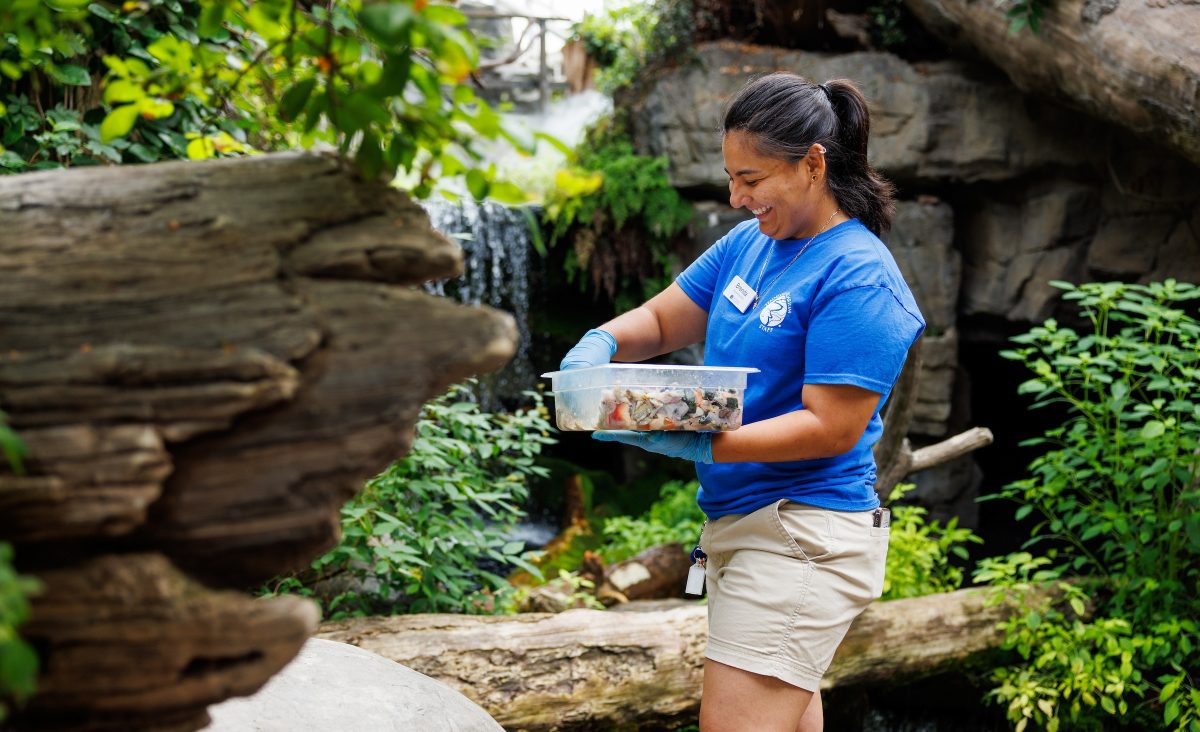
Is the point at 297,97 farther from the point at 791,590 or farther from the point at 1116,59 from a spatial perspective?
the point at 1116,59

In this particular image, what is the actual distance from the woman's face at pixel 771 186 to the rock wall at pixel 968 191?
4079 mm

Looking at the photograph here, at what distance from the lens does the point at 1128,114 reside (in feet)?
15.7

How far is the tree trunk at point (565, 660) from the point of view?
2.99m

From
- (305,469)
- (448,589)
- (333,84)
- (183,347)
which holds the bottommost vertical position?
(448,589)

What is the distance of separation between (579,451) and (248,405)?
6843mm

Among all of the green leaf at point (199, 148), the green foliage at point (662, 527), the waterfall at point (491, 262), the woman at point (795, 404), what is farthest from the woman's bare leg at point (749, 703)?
the waterfall at point (491, 262)

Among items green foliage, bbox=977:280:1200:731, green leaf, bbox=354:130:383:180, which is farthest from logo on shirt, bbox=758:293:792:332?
green foliage, bbox=977:280:1200:731

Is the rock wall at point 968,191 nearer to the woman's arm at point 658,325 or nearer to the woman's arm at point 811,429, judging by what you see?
the woman's arm at point 658,325

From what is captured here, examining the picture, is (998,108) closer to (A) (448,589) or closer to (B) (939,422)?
(B) (939,422)

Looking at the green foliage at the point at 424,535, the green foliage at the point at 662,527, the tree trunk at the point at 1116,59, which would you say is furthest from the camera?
the green foliage at the point at 662,527

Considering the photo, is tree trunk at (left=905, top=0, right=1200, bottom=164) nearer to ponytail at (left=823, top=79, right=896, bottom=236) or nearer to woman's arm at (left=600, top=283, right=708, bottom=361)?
ponytail at (left=823, top=79, right=896, bottom=236)

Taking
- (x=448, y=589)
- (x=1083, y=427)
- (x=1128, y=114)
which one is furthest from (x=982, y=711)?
(x=1128, y=114)

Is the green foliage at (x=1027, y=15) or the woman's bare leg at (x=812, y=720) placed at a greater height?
the green foliage at (x=1027, y=15)

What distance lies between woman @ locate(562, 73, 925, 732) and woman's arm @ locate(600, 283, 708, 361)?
19cm
